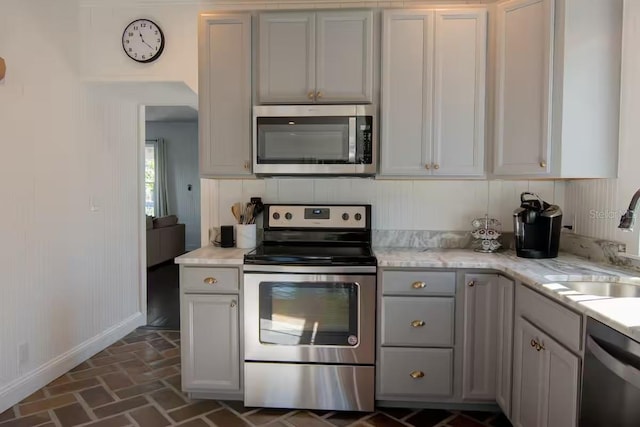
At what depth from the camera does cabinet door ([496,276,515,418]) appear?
2.21 meters

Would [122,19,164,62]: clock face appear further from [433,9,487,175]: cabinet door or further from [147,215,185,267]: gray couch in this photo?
[147,215,185,267]: gray couch

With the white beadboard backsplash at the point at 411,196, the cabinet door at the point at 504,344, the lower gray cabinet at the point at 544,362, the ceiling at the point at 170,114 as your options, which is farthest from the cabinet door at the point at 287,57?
the ceiling at the point at 170,114

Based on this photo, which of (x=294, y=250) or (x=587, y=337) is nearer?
(x=587, y=337)

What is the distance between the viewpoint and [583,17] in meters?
2.18

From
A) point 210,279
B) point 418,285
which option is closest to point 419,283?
point 418,285

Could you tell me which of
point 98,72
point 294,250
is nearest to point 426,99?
point 294,250

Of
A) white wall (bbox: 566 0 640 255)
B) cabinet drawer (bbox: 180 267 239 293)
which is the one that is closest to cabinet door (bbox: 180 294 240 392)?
cabinet drawer (bbox: 180 267 239 293)

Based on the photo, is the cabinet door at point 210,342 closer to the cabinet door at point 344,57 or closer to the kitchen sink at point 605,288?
the cabinet door at point 344,57

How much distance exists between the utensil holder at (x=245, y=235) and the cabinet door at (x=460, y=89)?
125 centimetres

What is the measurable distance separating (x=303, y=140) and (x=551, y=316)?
1582mm

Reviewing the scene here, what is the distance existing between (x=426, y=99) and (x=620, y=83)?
38.6 inches

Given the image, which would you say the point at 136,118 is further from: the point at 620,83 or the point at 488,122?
the point at 620,83

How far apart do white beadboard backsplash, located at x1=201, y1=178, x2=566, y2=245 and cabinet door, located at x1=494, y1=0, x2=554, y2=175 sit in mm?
421

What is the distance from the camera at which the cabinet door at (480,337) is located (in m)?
2.34
